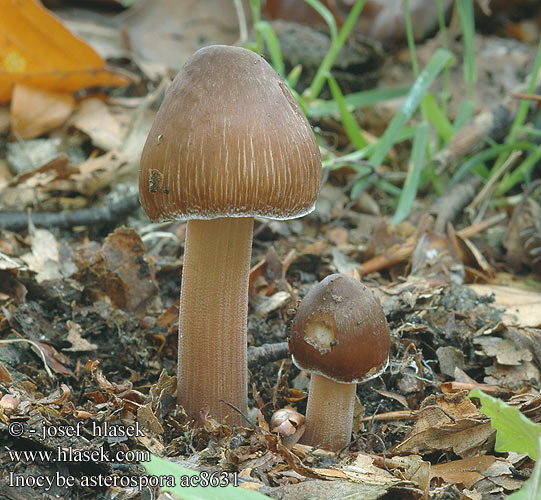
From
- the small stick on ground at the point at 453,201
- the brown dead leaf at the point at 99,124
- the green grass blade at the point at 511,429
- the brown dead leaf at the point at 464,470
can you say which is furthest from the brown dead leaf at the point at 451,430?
the brown dead leaf at the point at 99,124

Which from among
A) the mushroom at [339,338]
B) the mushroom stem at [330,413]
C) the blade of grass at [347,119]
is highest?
the blade of grass at [347,119]

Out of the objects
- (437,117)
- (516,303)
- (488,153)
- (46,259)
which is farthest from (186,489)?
(488,153)

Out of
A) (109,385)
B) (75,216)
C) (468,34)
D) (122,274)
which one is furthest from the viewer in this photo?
(468,34)

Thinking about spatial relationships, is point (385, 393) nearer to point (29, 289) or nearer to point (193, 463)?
point (193, 463)

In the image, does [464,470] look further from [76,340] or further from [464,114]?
[464,114]

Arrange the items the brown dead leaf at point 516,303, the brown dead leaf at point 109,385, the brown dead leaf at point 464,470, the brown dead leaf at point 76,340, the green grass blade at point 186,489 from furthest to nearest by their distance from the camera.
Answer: the brown dead leaf at point 516,303 → the brown dead leaf at point 76,340 → the brown dead leaf at point 109,385 → the brown dead leaf at point 464,470 → the green grass blade at point 186,489

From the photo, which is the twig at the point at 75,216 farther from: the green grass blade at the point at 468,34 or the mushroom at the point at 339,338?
the green grass blade at the point at 468,34

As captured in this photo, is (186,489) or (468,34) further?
(468,34)
